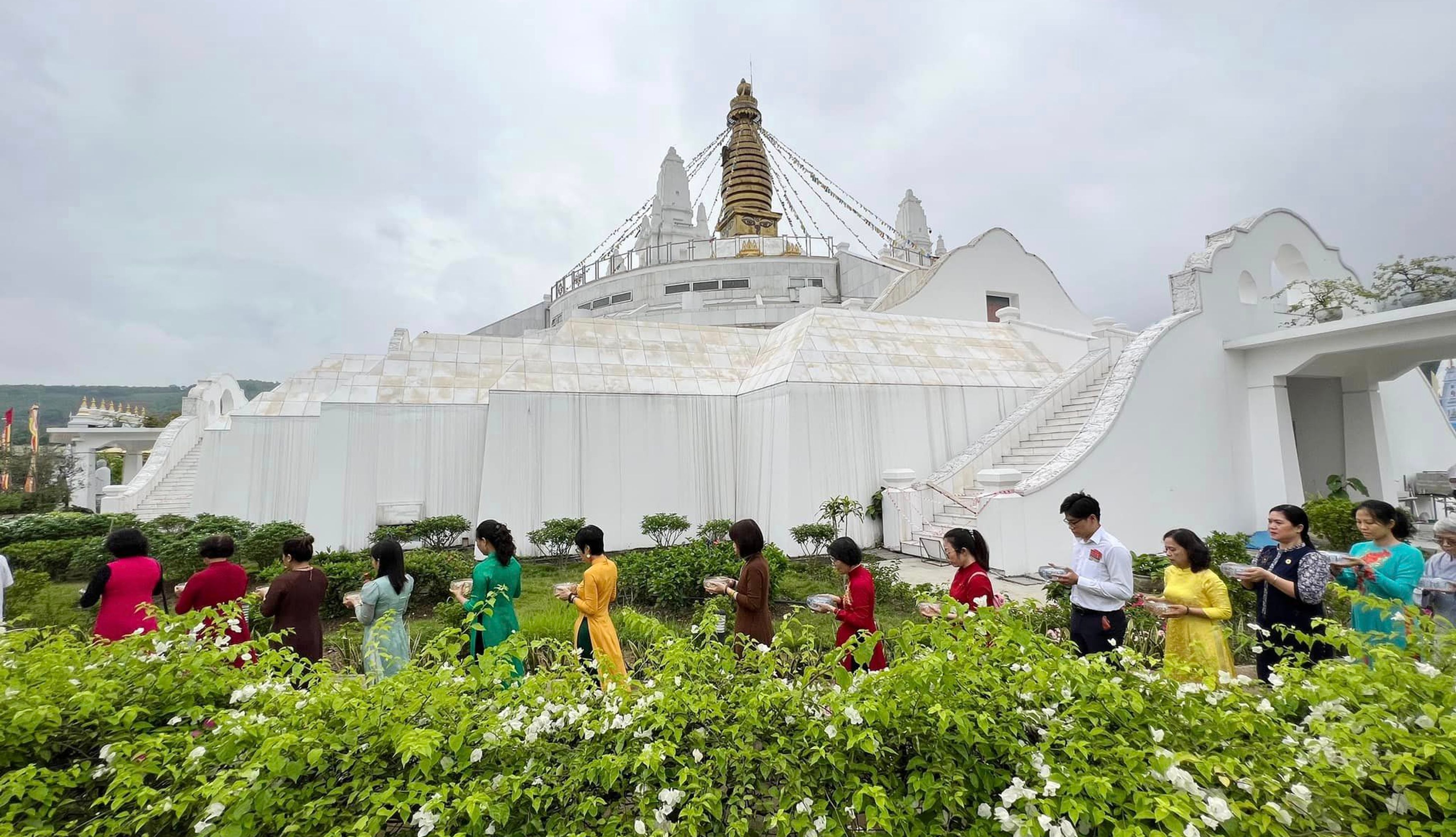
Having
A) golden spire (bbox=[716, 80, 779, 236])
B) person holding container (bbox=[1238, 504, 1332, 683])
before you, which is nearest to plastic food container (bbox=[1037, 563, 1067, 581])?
person holding container (bbox=[1238, 504, 1332, 683])

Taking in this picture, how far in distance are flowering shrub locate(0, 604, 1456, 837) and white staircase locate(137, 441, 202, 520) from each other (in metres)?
16.3

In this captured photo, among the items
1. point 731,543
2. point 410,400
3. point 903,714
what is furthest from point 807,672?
point 410,400

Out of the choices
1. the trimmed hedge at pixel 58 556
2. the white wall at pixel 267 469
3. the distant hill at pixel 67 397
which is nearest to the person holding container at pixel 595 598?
the white wall at pixel 267 469

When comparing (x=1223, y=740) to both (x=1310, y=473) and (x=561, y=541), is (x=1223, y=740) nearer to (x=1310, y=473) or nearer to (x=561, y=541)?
(x=561, y=541)

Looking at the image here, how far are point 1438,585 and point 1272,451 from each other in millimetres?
9568

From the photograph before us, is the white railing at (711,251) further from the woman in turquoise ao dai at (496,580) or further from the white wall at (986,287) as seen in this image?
the woman in turquoise ao dai at (496,580)

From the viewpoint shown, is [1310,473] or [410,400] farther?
[1310,473]

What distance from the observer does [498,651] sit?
2.57 meters

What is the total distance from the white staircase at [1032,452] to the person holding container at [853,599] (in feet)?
19.8

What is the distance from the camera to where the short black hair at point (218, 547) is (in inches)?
171

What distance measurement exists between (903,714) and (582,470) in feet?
30.9

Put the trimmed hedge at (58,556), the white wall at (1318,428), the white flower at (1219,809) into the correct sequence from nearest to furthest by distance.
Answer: the white flower at (1219,809) < the trimmed hedge at (58,556) < the white wall at (1318,428)

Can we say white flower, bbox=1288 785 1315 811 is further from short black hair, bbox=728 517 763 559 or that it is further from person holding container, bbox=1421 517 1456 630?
person holding container, bbox=1421 517 1456 630

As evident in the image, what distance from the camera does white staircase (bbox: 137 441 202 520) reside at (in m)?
15.4
